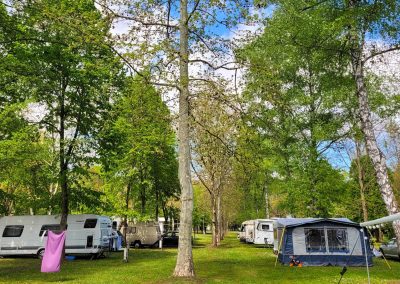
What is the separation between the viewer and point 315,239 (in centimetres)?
2030

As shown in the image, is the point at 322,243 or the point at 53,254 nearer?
the point at 53,254

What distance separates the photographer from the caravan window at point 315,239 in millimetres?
20188

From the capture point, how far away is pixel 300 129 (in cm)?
2783

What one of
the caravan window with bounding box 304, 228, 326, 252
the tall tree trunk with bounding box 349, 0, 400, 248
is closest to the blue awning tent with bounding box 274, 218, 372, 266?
the caravan window with bounding box 304, 228, 326, 252

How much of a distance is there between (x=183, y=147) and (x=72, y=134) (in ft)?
38.9

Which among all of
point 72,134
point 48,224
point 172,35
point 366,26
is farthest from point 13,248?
point 366,26

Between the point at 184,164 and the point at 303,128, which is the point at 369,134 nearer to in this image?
the point at 184,164

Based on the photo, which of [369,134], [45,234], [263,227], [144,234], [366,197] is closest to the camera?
[369,134]

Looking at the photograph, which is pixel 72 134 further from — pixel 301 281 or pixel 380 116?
pixel 380 116

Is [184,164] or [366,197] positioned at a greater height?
[366,197]

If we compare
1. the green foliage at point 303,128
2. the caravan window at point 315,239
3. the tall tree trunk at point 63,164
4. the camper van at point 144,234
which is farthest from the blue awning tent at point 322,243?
the camper van at point 144,234

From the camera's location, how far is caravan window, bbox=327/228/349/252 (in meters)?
20.1

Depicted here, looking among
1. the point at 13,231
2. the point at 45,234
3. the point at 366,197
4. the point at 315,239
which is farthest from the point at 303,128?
the point at 13,231

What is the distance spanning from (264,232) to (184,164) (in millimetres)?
24584
